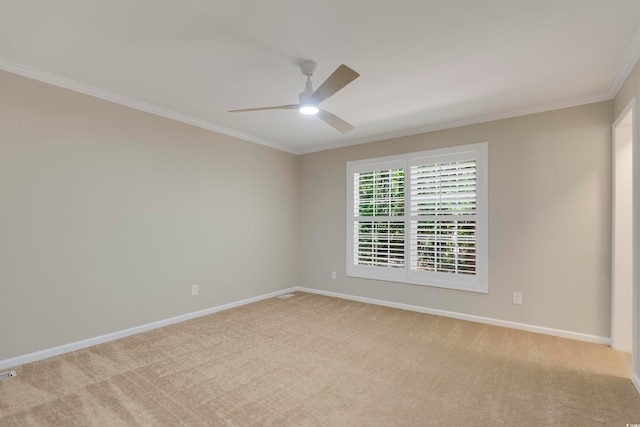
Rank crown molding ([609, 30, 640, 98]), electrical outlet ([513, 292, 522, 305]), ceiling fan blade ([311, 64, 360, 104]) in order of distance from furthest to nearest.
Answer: electrical outlet ([513, 292, 522, 305]) → crown molding ([609, 30, 640, 98]) → ceiling fan blade ([311, 64, 360, 104])

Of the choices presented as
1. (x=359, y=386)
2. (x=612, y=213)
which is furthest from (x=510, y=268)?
(x=359, y=386)

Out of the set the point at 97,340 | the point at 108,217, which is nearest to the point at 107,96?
the point at 108,217

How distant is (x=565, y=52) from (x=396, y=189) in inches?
98.6

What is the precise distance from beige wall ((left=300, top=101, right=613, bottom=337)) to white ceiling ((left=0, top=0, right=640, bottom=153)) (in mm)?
343

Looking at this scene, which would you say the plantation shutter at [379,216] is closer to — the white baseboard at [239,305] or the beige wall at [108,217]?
the white baseboard at [239,305]

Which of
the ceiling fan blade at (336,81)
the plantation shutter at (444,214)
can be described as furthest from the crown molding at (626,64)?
the ceiling fan blade at (336,81)

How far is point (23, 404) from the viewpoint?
204 centimetres

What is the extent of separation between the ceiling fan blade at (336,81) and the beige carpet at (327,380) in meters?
2.23

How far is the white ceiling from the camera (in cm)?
192

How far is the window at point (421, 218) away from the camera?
392cm

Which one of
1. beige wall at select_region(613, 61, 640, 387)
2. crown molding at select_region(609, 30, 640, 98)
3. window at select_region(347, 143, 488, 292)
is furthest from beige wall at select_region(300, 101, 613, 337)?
beige wall at select_region(613, 61, 640, 387)

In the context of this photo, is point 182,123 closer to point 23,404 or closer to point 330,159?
point 330,159

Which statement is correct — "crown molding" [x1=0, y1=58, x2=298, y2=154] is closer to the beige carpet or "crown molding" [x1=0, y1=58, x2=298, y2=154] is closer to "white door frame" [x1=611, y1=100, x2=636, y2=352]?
the beige carpet

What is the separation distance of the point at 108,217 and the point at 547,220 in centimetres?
478
